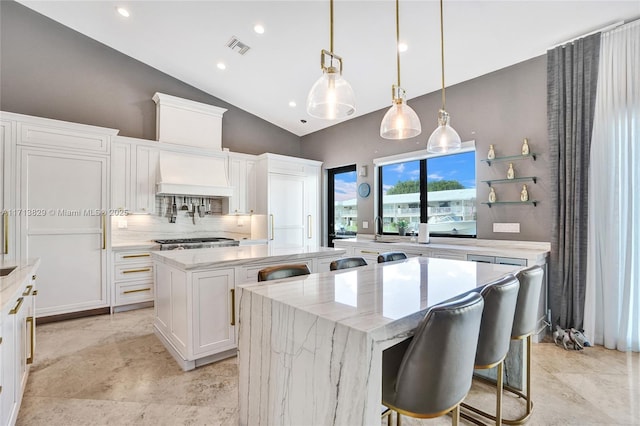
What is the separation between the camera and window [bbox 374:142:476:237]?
410 cm

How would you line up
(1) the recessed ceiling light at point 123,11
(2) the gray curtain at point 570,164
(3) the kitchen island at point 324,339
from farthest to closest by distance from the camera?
(1) the recessed ceiling light at point 123,11 → (2) the gray curtain at point 570,164 → (3) the kitchen island at point 324,339

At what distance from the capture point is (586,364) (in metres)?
2.60

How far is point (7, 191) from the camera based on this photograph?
338cm

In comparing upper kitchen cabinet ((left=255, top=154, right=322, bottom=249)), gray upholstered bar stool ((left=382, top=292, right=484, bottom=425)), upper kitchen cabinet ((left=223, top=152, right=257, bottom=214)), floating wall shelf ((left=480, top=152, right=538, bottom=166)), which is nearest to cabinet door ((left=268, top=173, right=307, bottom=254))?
upper kitchen cabinet ((left=255, top=154, right=322, bottom=249))

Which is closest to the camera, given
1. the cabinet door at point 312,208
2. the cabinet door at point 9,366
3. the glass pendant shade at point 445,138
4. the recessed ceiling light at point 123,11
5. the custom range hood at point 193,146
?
the cabinet door at point 9,366

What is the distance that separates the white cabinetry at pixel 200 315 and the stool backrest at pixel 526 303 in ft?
6.87

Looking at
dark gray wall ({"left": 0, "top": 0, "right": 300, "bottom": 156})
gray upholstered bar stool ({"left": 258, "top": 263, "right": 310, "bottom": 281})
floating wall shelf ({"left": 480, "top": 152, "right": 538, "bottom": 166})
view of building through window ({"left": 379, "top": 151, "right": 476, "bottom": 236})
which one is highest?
dark gray wall ({"left": 0, "top": 0, "right": 300, "bottom": 156})

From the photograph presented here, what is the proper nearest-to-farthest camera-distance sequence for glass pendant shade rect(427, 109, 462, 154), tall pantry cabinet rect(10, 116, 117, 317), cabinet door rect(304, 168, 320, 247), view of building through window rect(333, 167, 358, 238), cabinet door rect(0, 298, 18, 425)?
cabinet door rect(0, 298, 18, 425) < glass pendant shade rect(427, 109, 462, 154) < tall pantry cabinet rect(10, 116, 117, 317) < view of building through window rect(333, 167, 358, 238) < cabinet door rect(304, 168, 320, 247)

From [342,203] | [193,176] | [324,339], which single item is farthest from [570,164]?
[193,176]

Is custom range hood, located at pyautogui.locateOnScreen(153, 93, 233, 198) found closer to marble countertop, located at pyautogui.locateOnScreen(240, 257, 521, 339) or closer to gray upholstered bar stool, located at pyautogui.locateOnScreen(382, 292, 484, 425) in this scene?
marble countertop, located at pyautogui.locateOnScreen(240, 257, 521, 339)

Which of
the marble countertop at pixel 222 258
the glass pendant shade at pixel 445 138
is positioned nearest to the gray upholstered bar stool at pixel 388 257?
the marble countertop at pixel 222 258

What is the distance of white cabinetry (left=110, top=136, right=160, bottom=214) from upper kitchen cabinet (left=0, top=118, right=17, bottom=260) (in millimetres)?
944

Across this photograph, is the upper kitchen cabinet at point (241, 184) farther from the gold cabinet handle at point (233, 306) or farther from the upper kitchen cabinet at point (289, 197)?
the gold cabinet handle at point (233, 306)

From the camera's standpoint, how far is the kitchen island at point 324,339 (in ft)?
3.45
